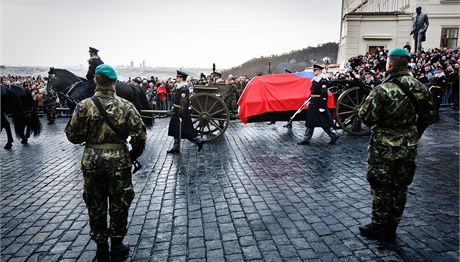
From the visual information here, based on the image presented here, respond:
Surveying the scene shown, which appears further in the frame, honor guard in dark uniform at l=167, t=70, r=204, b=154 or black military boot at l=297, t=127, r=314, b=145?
black military boot at l=297, t=127, r=314, b=145

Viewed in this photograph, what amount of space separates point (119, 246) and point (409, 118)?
321 cm

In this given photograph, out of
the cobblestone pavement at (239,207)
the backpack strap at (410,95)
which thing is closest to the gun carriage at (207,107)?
the cobblestone pavement at (239,207)

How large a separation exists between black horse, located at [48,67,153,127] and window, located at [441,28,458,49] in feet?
90.1

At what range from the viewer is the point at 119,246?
10.9 ft

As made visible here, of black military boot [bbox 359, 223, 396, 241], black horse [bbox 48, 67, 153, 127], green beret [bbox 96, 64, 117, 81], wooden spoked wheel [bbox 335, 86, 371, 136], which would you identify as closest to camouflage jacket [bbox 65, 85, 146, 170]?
green beret [bbox 96, 64, 117, 81]

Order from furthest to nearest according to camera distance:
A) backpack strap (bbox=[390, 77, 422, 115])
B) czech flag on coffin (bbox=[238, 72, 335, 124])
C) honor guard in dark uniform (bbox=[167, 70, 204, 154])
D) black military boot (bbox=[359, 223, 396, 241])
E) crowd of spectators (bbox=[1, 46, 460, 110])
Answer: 1. crowd of spectators (bbox=[1, 46, 460, 110])
2. czech flag on coffin (bbox=[238, 72, 335, 124])
3. honor guard in dark uniform (bbox=[167, 70, 204, 154])
4. black military boot (bbox=[359, 223, 396, 241])
5. backpack strap (bbox=[390, 77, 422, 115])

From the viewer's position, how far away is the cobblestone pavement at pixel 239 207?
3461 mm

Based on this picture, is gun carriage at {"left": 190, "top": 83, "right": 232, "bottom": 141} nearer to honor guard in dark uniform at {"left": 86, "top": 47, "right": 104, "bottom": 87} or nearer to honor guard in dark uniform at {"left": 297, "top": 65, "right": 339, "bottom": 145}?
honor guard in dark uniform at {"left": 297, "top": 65, "right": 339, "bottom": 145}

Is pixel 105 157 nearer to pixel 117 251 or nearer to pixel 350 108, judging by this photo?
pixel 117 251

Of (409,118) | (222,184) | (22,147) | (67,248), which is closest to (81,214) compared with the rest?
(67,248)

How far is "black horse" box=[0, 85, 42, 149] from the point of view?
8847mm

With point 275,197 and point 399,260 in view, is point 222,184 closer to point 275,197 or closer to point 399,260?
point 275,197

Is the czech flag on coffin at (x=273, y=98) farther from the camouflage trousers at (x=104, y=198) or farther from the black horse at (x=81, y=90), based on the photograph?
the camouflage trousers at (x=104, y=198)

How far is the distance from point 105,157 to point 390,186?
2879 mm
